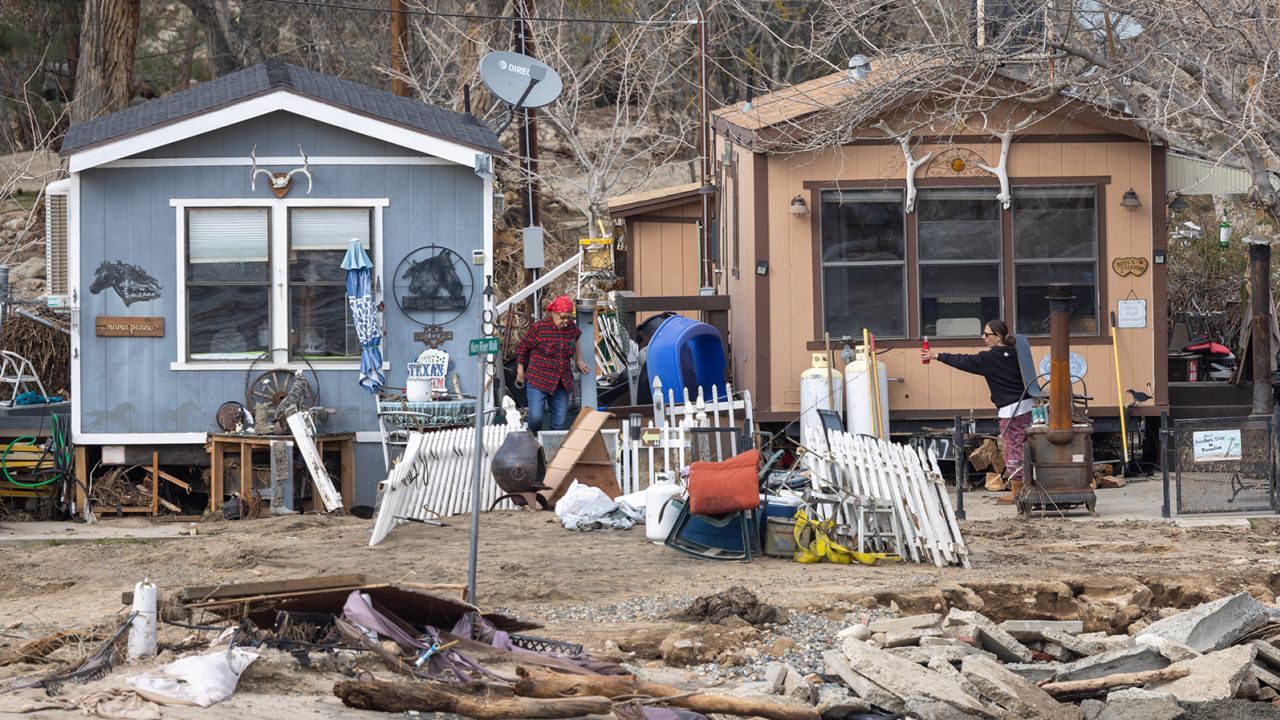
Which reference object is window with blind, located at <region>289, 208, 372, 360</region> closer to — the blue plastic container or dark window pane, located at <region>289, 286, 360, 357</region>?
dark window pane, located at <region>289, 286, 360, 357</region>

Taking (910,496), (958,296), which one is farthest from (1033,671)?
(958,296)

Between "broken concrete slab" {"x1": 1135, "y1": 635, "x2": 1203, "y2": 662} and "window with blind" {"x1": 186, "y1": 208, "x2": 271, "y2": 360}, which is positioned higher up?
"window with blind" {"x1": 186, "y1": 208, "x2": 271, "y2": 360}

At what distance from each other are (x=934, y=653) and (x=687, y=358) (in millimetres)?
8926

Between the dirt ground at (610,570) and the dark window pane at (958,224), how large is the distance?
3.92 m

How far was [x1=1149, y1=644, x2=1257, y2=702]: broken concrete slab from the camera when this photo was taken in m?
8.02

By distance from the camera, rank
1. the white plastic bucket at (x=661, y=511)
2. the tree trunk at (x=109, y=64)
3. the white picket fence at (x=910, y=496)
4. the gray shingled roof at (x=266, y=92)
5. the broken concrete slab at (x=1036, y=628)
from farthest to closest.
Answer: the tree trunk at (x=109, y=64) → the gray shingled roof at (x=266, y=92) → the white plastic bucket at (x=661, y=511) → the white picket fence at (x=910, y=496) → the broken concrete slab at (x=1036, y=628)

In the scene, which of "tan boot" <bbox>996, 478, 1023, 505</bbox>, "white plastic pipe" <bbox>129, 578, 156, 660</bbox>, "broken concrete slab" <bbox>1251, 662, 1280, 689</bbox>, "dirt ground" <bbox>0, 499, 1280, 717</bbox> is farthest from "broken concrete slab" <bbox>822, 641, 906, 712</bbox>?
"tan boot" <bbox>996, 478, 1023, 505</bbox>

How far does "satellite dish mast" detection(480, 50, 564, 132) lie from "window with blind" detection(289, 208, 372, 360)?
6.35 feet

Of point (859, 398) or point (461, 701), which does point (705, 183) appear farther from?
point (461, 701)

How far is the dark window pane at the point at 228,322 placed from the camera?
15.3 m

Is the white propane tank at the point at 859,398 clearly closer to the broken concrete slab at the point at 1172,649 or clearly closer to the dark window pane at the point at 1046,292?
the dark window pane at the point at 1046,292

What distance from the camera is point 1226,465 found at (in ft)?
41.9

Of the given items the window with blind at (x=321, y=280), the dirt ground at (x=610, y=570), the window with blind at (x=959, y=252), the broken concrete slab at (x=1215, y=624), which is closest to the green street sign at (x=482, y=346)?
the dirt ground at (x=610, y=570)

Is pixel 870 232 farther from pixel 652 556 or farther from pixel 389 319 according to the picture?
pixel 652 556
